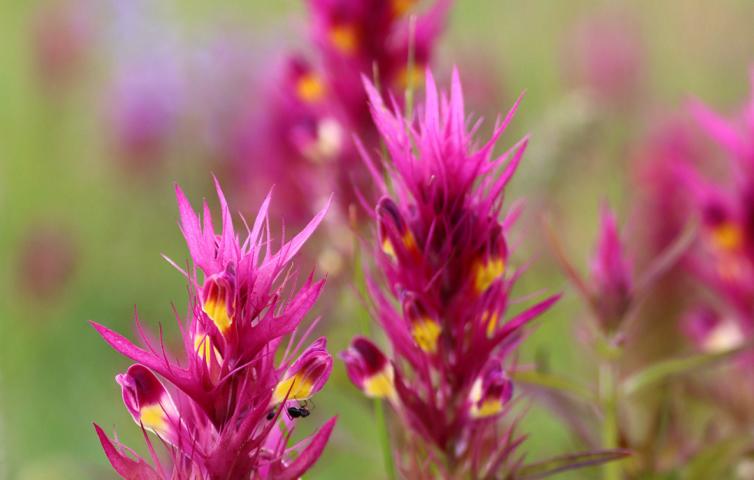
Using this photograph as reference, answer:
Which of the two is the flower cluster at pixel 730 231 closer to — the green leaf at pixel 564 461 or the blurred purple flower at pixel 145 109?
the green leaf at pixel 564 461

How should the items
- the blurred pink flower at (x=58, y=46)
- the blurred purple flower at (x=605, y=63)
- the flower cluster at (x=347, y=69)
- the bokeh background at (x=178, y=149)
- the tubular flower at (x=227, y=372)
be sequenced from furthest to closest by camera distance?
the blurred pink flower at (x=58, y=46), the blurred purple flower at (x=605, y=63), the bokeh background at (x=178, y=149), the flower cluster at (x=347, y=69), the tubular flower at (x=227, y=372)

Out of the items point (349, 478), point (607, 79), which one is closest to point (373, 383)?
point (349, 478)

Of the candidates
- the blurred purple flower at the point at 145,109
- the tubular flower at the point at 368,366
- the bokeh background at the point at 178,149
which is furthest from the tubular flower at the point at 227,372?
the blurred purple flower at the point at 145,109

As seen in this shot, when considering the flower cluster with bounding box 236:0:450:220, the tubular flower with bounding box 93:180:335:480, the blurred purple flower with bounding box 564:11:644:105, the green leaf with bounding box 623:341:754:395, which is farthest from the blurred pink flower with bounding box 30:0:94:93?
the tubular flower with bounding box 93:180:335:480

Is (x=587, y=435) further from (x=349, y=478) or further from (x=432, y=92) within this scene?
(x=349, y=478)

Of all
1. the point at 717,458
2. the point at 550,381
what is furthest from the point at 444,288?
the point at 717,458

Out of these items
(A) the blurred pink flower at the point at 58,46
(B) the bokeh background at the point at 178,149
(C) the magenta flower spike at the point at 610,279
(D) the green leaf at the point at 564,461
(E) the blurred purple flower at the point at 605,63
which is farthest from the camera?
(A) the blurred pink flower at the point at 58,46

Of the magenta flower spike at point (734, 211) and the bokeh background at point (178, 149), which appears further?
the bokeh background at point (178, 149)

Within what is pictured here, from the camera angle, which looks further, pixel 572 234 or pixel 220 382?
pixel 572 234
